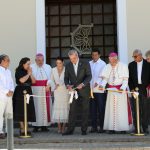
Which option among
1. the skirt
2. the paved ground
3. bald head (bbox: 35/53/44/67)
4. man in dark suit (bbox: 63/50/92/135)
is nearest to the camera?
the paved ground

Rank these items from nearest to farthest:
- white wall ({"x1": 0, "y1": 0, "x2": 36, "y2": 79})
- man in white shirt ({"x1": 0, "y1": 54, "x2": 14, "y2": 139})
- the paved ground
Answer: the paved ground
man in white shirt ({"x1": 0, "y1": 54, "x2": 14, "y2": 139})
white wall ({"x1": 0, "y1": 0, "x2": 36, "y2": 79})

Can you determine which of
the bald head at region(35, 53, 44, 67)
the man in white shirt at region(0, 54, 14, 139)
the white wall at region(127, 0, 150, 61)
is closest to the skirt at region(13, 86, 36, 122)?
the man in white shirt at region(0, 54, 14, 139)

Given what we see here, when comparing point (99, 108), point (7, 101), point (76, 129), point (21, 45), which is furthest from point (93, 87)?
point (21, 45)

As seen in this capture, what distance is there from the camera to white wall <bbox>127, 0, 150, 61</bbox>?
521 inches

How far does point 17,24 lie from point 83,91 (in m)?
3.57

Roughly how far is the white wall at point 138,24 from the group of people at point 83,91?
79.5 inches

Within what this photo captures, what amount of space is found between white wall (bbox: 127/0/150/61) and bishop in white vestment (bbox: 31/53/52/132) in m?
2.76

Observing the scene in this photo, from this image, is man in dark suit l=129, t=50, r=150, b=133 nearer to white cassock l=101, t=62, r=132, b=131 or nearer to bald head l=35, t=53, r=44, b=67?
white cassock l=101, t=62, r=132, b=131

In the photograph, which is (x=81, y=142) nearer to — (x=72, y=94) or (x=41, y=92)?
(x=72, y=94)

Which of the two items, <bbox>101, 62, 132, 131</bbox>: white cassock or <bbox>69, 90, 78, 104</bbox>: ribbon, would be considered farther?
<bbox>101, 62, 132, 131</bbox>: white cassock

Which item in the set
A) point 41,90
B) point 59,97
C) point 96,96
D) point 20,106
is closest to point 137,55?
point 96,96

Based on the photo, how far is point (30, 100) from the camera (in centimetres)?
1111

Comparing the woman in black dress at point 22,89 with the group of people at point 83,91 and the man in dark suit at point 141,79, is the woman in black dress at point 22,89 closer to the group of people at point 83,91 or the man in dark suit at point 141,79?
the group of people at point 83,91

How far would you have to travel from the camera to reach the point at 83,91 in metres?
10.8
